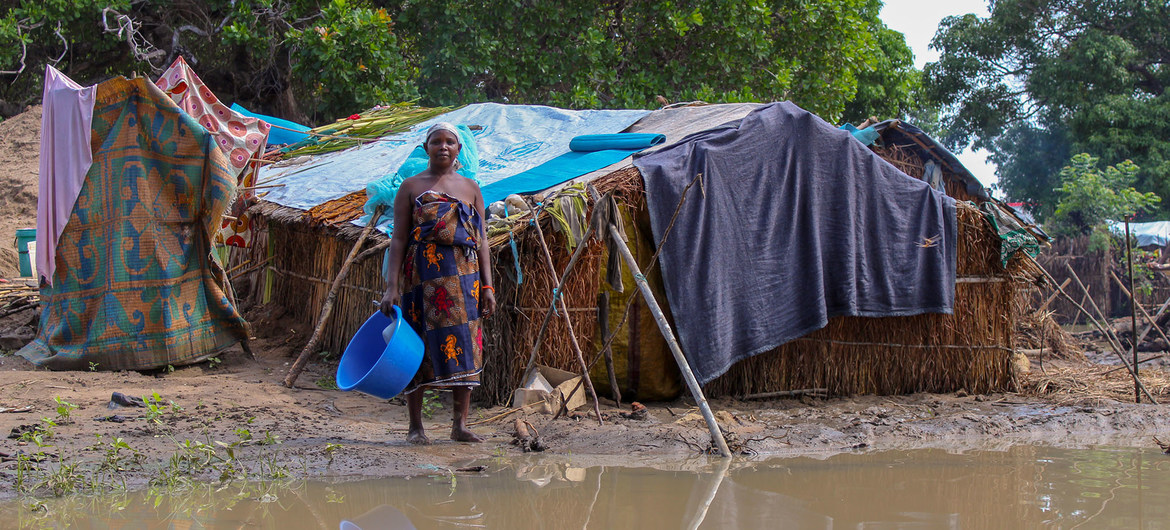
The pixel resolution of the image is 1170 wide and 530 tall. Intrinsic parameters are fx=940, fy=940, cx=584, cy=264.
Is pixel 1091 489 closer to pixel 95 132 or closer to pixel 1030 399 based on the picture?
pixel 1030 399

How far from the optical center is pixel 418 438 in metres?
4.18

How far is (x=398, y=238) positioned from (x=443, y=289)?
1.01 feet

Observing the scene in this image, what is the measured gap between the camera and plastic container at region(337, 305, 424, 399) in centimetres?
381

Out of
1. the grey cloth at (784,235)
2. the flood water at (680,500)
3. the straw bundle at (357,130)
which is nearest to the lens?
the flood water at (680,500)

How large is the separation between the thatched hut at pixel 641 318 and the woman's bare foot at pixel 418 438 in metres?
1.05

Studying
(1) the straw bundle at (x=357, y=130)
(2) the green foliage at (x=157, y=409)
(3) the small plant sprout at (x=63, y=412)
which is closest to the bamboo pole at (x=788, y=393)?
(2) the green foliage at (x=157, y=409)

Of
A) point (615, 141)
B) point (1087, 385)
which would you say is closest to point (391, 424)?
point (615, 141)

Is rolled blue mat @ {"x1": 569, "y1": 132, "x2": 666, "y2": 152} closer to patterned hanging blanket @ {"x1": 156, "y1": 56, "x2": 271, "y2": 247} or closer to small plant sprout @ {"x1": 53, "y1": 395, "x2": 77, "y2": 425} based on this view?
patterned hanging blanket @ {"x1": 156, "y1": 56, "x2": 271, "y2": 247}

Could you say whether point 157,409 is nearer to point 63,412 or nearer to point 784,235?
point 63,412

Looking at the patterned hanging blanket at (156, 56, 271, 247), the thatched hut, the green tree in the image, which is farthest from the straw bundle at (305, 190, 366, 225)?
the green tree

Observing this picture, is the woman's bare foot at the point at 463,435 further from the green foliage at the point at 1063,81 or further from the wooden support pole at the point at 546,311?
the green foliage at the point at 1063,81

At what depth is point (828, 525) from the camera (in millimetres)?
3109

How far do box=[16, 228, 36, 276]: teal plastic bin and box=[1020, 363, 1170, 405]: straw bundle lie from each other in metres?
7.58

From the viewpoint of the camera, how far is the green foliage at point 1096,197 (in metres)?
14.9
